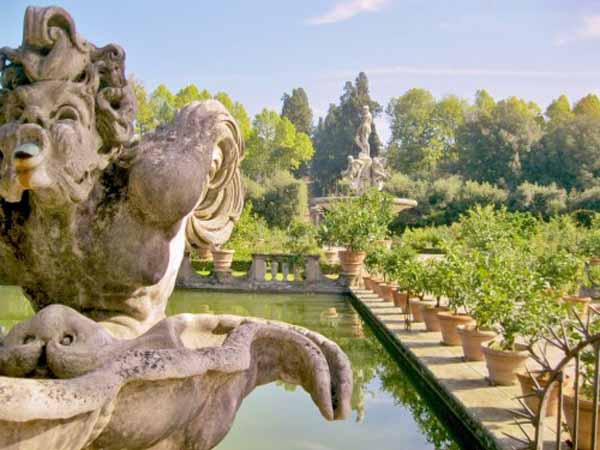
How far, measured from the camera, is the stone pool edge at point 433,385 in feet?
14.7

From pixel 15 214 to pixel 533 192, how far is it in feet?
114

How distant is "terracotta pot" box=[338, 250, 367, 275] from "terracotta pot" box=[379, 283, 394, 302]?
80.4 inches

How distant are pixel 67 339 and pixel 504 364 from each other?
5.01 metres

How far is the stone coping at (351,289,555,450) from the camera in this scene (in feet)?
14.7

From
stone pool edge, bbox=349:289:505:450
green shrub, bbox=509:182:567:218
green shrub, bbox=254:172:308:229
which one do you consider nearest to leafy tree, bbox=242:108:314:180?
green shrub, bbox=254:172:308:229

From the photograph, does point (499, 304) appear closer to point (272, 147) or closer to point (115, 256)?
point (115, 256)

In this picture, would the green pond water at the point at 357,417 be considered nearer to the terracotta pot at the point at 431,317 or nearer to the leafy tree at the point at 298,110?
the terracotta pot at the point at 431,317

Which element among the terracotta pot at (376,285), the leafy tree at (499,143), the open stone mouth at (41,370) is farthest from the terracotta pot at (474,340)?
the leafy tree at (499,143)

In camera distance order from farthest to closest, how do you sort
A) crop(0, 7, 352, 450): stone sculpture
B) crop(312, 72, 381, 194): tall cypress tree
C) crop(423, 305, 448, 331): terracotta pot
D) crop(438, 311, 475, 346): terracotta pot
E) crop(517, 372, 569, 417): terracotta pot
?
crop(312, 72, 381, 194): tall cypress tree → crop(423, 305, 448, 331): terracotta pot → crop(438, 311, 475, 346): terracotta pot → crop(517, 372, 569, 417): terracotta pot → crop(0, 7, 352, 450): stone sculpture

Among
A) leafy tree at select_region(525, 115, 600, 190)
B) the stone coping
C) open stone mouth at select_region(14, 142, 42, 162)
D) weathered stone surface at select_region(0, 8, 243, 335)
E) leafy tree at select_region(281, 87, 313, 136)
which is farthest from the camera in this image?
leafy tree at select_region(281, 87, 313, 136)

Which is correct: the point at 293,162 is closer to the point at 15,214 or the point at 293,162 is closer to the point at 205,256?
the point at 205,256

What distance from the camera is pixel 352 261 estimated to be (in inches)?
595

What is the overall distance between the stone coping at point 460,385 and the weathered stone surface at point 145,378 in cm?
277

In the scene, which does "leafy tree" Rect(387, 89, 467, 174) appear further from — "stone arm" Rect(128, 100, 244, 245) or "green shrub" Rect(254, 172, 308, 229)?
"stone arm" Rect(128, 100, 244, 245)
